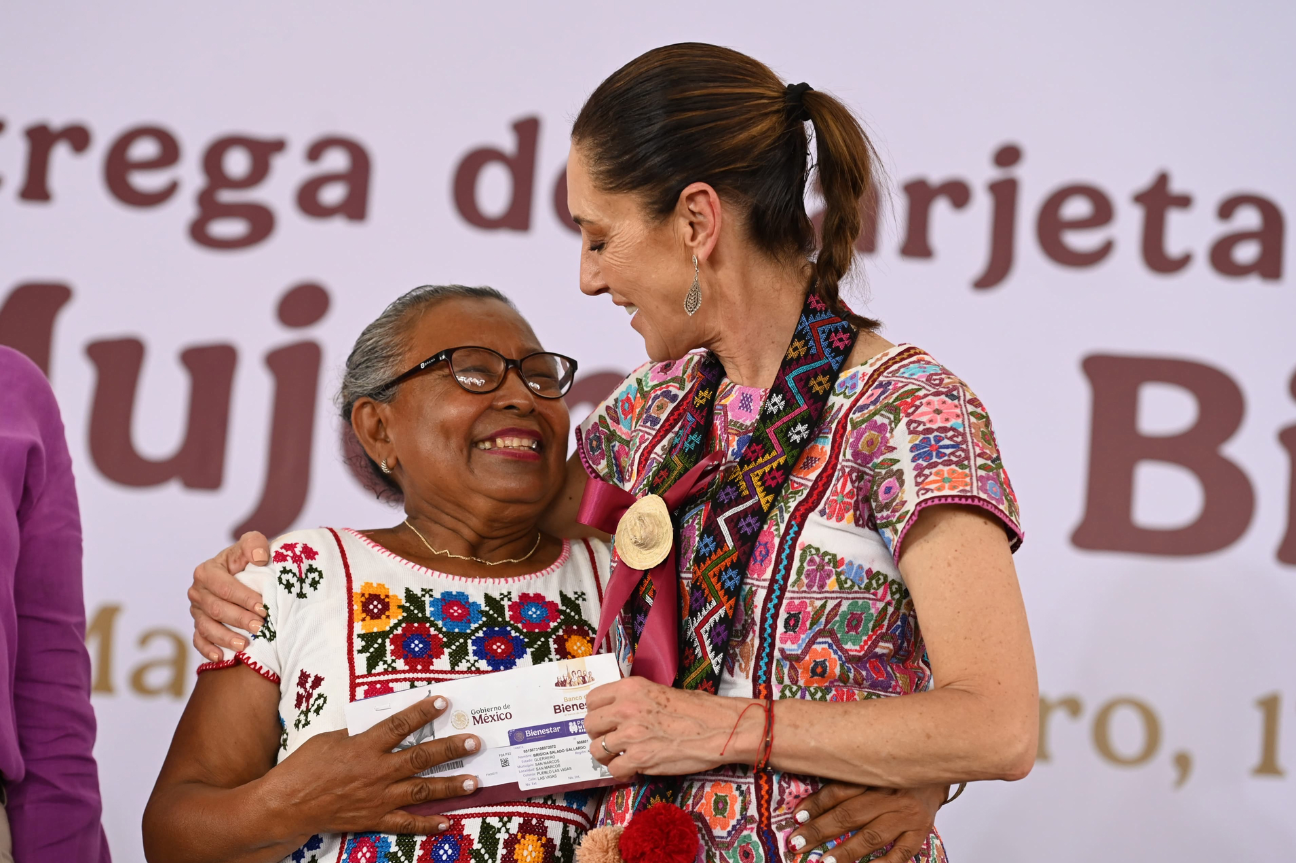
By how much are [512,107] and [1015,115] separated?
1.24m

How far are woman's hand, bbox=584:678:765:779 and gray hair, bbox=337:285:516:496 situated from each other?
777 mm

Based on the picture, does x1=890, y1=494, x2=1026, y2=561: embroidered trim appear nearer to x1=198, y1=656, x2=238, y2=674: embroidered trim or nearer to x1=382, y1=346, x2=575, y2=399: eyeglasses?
x1=382, y1=346, x2=575, y2=399: eyeglasses

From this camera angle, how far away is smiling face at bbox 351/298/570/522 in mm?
1975

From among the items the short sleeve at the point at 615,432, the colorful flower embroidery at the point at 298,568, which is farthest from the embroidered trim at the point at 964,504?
the colorful flower embroidery at the point at 298,568

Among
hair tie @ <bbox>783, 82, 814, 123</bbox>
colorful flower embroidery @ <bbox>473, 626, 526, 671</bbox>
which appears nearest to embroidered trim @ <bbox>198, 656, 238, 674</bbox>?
A: colorful flower embroidery @ <bbox>473, 626, 526, 671</bbox>

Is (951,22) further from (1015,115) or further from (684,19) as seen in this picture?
(684,19)

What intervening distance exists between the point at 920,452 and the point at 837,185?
41 centimetres

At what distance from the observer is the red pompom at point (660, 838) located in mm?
1500

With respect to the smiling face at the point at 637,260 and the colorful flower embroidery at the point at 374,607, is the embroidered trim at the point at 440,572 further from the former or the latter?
the smiling face at the point at 637,260

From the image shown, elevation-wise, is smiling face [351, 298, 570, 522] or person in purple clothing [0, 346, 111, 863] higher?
smiling face [351, 298, 570, 522]

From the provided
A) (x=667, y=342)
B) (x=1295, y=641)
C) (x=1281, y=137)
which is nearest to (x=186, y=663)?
(x=667, y=342)

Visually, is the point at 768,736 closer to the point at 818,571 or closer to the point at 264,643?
the point at 818,571

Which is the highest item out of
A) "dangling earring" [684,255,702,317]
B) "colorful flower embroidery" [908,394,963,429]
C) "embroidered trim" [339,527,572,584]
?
"dangling earring" [684,255,702,317]

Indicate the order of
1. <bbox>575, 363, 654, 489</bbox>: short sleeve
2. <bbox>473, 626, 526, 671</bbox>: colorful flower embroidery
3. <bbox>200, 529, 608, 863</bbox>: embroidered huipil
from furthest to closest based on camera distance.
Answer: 1. <bbox>575, 363, 654, 489</bbox>: short sleeve
2. <bbox>473, 626, 526, 671</bbox>: colorful flower embroidery
3. <bbox>200, 529, 608, 863</bbox>: embroidered huipil
